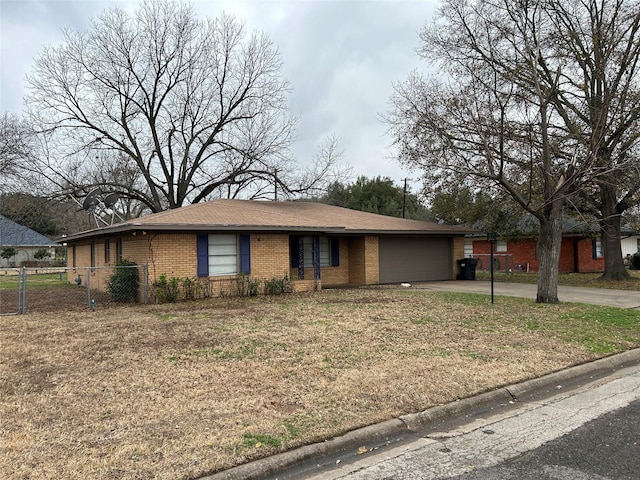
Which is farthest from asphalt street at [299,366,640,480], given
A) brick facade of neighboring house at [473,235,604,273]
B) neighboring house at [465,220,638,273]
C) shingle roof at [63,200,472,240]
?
brick facade of neighboring house at [473,235,604,273]

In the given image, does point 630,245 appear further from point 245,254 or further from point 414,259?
point 245,254

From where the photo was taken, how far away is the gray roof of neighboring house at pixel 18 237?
1571 inches

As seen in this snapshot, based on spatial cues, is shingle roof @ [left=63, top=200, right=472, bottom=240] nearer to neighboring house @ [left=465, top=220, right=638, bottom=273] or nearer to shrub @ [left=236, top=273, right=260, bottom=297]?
shrub @ [left=236, top=273, right=260, bottom=297]

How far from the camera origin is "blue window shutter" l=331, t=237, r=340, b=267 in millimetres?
19891

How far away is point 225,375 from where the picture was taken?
19.9 feet

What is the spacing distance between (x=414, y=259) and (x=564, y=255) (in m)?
12.4

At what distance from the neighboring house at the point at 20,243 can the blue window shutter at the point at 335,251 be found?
31.0m

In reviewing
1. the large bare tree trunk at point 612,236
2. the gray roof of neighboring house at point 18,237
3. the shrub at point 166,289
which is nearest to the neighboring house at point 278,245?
the shrub at point 166,289

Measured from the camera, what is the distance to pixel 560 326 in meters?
9.65

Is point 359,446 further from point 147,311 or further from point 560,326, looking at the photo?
point 147,311

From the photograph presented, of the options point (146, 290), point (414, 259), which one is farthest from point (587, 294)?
point (146, 290)

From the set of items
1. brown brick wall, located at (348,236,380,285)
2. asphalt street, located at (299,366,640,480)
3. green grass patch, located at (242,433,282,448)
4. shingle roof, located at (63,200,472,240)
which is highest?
shingle roof, located at (63,200,472,240)

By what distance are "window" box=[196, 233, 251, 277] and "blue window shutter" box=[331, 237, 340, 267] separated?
519cm

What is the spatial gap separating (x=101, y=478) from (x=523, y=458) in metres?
3.28
